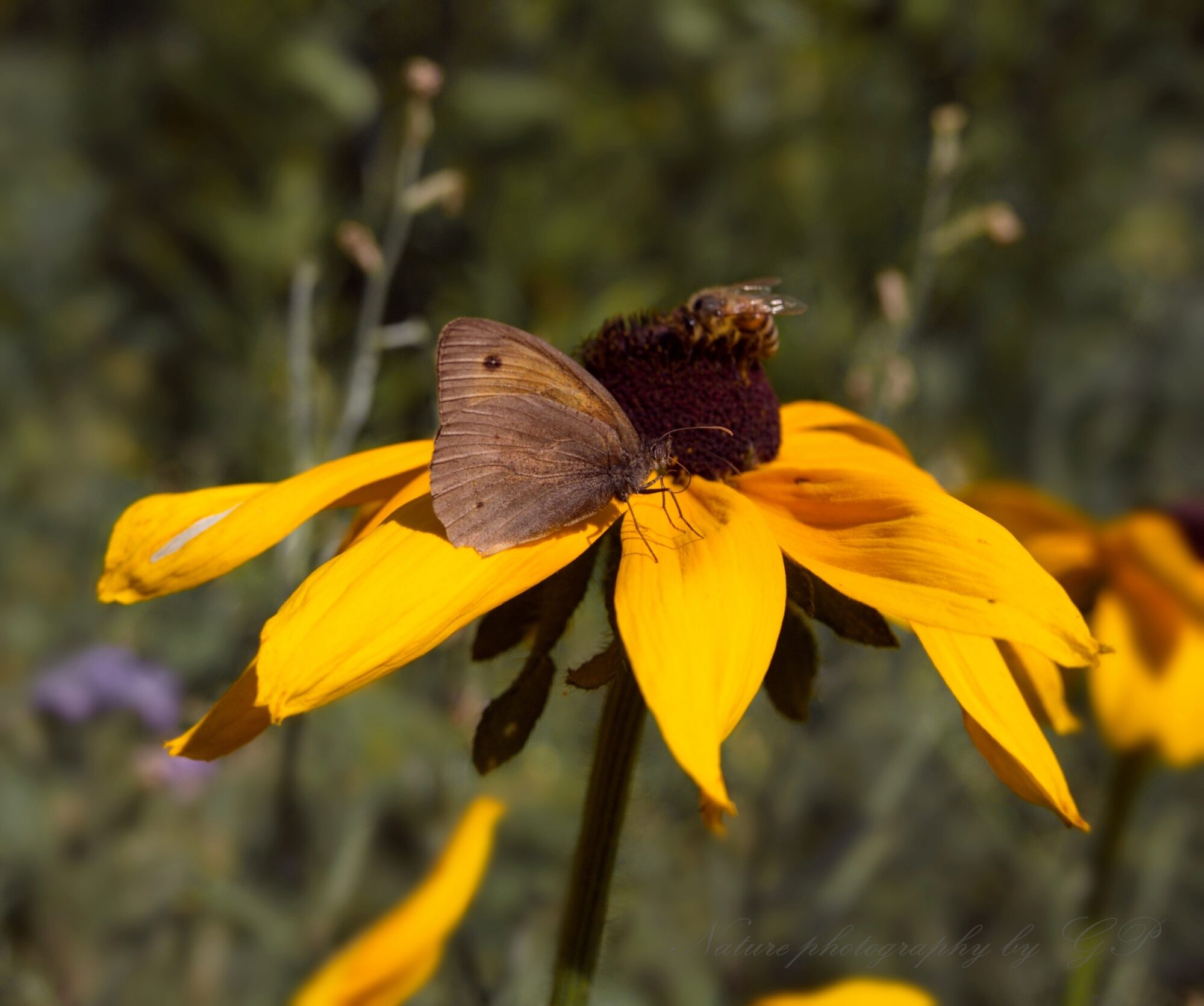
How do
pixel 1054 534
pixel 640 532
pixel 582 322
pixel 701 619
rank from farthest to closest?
pixel 582 322 → pixel 1054 534 → pixel 640 532 → pixel 701 619

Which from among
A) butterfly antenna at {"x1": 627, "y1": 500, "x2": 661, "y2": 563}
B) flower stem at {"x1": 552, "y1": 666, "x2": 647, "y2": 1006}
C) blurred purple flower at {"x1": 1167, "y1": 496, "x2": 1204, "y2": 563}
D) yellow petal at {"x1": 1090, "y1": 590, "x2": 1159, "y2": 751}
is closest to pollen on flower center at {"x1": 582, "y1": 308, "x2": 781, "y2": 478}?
butterfly antenna at {"x1": 627, "y1": 500, "x2": 661, "y2": 563}

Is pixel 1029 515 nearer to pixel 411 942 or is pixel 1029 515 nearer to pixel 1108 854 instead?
pixel 1108 854

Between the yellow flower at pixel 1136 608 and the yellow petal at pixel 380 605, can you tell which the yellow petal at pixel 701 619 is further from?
the yellow flower at pixel 1136 608

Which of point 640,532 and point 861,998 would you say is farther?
point 861,998

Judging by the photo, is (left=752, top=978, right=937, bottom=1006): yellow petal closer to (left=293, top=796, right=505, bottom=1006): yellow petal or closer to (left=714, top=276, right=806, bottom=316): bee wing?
(left=293, top=796, right=505, bottom=1006): yellow petal

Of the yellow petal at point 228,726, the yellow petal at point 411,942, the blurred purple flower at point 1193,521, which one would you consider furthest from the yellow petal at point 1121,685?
the yellow petal at point 228,726

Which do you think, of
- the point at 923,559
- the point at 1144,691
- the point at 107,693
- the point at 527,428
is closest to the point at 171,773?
the point at 107,693

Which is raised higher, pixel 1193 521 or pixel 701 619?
pixel 701 619

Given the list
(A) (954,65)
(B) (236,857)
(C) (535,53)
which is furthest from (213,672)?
(A) (954,65)
